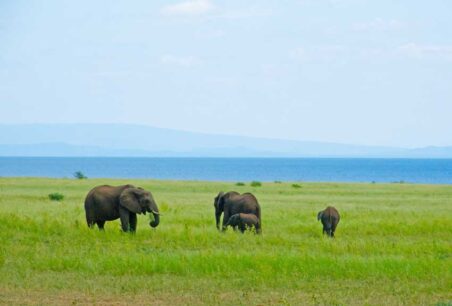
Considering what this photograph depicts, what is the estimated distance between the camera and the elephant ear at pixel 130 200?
74.2 ft

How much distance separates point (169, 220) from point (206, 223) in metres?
1.46

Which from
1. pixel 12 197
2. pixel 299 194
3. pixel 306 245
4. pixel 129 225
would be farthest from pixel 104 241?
pixel 299 194

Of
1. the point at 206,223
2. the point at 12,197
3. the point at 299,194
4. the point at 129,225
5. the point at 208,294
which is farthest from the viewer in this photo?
the point at 299,194

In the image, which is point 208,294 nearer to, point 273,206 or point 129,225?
point 129,225

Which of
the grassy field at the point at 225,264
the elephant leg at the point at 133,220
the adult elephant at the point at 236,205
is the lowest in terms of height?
the grassy field at the point at 225,264

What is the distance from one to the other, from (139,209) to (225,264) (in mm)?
6617

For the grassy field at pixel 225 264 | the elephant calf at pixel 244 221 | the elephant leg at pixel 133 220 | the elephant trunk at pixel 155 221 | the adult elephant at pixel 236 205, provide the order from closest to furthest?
1. the grassy field at pixel 225 264
2. the elephant trunk at pixel 155 221
3. the elephant calf at pixel 244 221
4. the elephant leg at pixel 133 220
5. the adult elephant at pixel 236 205

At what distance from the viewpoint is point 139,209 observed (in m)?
22.6

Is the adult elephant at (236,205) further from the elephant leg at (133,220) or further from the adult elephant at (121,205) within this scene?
the elephant leg at (133,220)

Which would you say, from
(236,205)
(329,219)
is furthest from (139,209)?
(329,219)

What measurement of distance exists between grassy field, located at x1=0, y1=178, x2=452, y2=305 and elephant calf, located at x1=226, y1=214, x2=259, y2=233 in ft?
1.74

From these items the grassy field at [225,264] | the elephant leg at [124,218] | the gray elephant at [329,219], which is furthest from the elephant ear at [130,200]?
the gray elephant at [329,219]

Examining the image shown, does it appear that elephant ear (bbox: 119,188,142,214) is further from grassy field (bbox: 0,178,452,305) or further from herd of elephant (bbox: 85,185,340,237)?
grassy field (bbox: 0,178,452,305)

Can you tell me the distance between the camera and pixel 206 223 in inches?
1047
